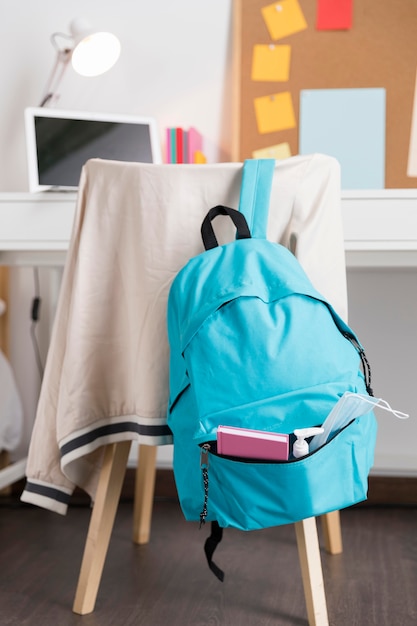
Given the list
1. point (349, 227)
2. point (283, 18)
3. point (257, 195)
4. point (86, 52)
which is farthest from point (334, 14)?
point (257, 195)

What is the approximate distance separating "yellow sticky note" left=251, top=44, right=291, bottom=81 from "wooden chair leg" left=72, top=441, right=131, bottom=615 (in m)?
1.11

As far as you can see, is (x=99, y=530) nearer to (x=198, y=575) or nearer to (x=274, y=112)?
(x=198, y=575)

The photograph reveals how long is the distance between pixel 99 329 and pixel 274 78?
1.01m

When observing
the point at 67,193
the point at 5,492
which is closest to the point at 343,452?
the point at 67,193

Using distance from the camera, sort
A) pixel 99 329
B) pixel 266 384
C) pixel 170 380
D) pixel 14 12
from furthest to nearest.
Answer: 1. pixel 14 12
2. pixel 99 329
3. pixel 170 380
4. pixel 266 384

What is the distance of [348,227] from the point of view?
56.0 inches

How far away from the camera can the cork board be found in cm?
190

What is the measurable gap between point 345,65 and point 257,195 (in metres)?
0.96

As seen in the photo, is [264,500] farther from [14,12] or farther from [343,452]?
[14,12]

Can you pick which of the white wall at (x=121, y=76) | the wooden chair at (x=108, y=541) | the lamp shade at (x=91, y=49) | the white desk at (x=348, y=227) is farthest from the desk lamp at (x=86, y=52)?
the wooden chair at (x=108, y=541)

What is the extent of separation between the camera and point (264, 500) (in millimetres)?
958

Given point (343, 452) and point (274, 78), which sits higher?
point (274, 78)

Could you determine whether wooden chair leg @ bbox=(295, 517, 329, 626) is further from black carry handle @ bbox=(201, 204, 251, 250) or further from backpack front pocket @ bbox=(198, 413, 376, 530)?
black carry handle @ bbox=(201, 204, 251, 250)

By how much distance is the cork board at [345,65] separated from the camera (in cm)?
190
